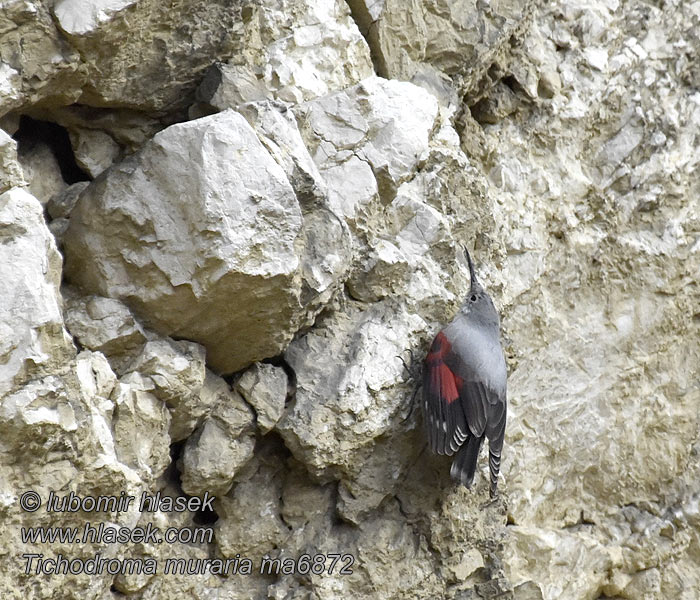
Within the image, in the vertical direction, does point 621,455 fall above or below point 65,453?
below

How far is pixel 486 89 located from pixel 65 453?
101 inches

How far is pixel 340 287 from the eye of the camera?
3.00 meters

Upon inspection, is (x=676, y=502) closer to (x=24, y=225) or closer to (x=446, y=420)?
(x=446, y=420)

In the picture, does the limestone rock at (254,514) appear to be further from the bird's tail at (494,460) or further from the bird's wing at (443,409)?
the bird's tail at (494,460)

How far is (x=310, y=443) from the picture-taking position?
2.87 meters

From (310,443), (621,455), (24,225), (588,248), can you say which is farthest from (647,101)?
(24,225)

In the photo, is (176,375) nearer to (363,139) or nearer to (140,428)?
(140,428)

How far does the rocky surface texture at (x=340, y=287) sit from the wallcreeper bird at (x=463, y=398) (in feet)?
0.40

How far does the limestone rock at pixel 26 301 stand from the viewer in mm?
2197

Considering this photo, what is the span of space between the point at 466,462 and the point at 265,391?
29.1 inches

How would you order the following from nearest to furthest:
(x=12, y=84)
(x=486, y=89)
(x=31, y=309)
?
(x=31, y=309) → (x=12, y=84) → (x=486, y=89)

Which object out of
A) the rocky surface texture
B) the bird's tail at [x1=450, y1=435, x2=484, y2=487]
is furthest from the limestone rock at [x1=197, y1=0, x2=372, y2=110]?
the bird's tail at [x1=450, y1=435, x2=484, y2=487]

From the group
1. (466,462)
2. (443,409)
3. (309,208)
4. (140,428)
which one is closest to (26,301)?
(140,428)

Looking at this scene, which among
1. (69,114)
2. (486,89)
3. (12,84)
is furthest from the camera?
(486,89)
